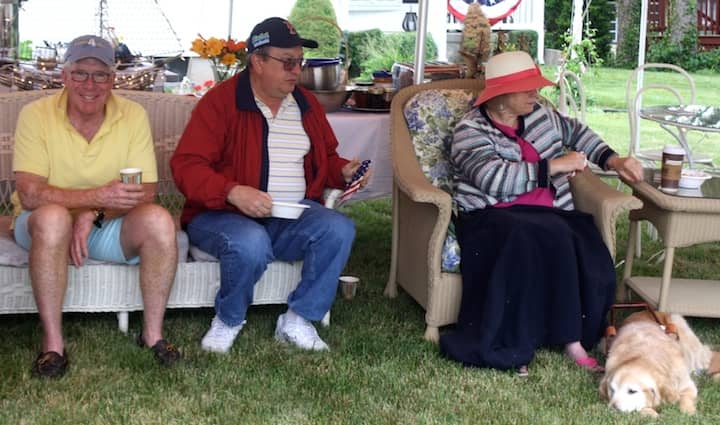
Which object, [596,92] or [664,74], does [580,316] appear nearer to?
[596,92]

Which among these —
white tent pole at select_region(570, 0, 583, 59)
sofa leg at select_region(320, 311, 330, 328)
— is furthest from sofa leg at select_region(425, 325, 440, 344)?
white tent pole at select_region(570, 0, 583, 59)

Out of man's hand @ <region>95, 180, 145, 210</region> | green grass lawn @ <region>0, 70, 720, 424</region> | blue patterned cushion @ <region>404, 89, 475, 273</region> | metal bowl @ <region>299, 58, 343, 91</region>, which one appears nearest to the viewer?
green grass lawn @ <region>0, 70, 720, 424</region>

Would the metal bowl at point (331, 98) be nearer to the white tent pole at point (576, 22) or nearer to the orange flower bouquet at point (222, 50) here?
the orange flower bouquet at point (222, 50)

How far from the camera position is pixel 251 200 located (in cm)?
318

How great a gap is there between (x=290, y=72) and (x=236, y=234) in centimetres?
61

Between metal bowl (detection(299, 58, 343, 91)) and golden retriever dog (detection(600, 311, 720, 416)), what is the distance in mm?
1666

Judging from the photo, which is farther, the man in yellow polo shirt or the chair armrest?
the chair armrest

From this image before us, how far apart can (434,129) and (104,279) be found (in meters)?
1.42

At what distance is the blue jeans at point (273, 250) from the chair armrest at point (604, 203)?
89 cm

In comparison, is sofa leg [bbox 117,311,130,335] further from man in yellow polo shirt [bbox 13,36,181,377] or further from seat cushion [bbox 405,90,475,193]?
seat cushion [bbox 405,90,475,193]

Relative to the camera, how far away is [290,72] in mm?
3387

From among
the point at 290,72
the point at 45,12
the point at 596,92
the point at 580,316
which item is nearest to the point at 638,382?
the point at 580,316

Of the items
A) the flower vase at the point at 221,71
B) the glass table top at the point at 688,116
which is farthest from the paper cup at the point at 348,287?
the glass table top at the point at 688,116

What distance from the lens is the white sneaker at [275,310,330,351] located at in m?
3.40
